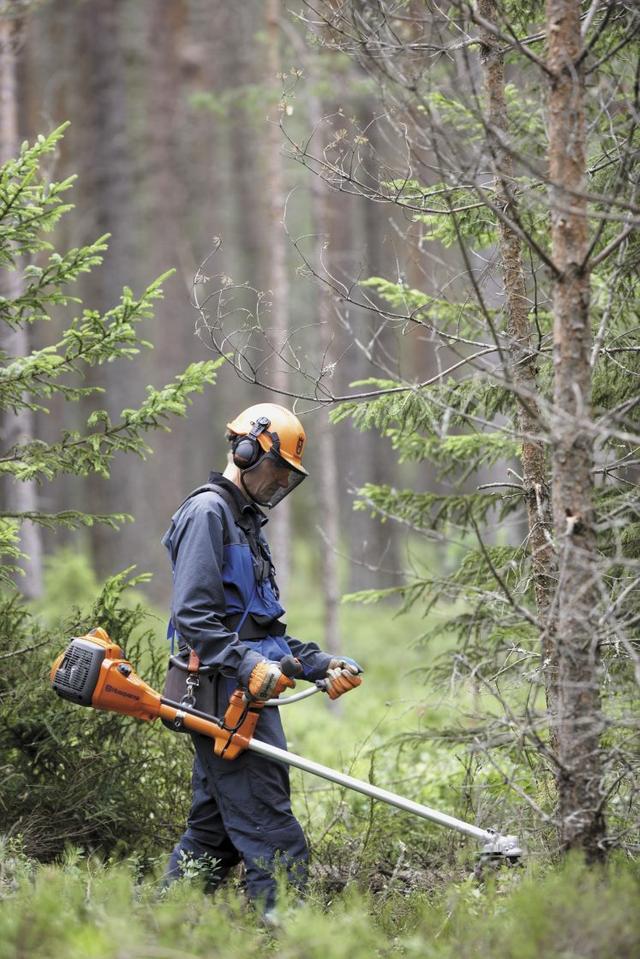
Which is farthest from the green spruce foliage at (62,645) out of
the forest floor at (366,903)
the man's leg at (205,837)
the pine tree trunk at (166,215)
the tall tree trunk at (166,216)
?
the pine tree trunk at (166,215)

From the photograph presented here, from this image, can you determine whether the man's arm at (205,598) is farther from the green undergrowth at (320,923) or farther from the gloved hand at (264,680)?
the green undergrowth at (320,923)

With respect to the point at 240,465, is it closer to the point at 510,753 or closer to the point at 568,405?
the point at 568,405

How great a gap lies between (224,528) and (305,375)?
3.08 feet

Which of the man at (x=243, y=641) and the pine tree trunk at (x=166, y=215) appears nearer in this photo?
the man at (x=243, y=641)

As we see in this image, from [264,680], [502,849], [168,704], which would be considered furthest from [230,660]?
[502,849]

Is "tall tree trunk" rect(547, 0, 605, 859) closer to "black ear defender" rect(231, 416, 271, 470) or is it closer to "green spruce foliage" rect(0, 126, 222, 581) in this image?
"black ear defender" rect(231, 416, 271, 470)

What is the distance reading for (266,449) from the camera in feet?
17.6

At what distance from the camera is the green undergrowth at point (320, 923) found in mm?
3641

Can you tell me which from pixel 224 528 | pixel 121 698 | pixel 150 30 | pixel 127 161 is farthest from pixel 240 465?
pixel 150 30

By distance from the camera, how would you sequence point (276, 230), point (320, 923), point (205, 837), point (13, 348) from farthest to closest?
point (276, 230)
point (13, 348)
point (205, 837)
point (320, 923)

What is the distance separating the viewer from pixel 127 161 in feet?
53.5

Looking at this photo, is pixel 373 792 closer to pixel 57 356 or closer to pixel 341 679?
pixel 341 679

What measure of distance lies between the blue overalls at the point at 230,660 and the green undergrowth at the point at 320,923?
0.37m

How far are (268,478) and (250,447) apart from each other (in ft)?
0.70
